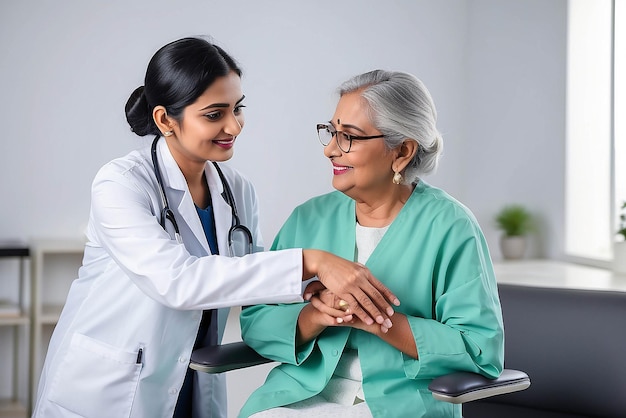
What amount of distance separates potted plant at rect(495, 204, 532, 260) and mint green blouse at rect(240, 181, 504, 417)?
1913 mm

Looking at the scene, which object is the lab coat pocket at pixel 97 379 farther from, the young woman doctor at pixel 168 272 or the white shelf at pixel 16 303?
the white shelf at pixel 16 303

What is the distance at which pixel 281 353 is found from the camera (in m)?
1.97

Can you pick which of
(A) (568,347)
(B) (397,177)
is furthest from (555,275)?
(B) (397,177)

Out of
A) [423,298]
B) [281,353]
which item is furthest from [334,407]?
[423,298]

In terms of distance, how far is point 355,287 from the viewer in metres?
1.72

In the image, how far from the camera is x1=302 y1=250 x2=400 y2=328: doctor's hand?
172 centimetres

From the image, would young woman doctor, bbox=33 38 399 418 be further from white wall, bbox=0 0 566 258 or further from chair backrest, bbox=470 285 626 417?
white wall, bbox=0 0 566 258

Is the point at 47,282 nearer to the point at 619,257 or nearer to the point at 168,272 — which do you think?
the point at 168,272

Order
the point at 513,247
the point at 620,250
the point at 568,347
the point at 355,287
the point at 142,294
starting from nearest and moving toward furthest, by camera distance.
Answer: the point at 355,287 < the point at 142,294 < the point at 568,347 < the point at 620,250 < the point at 513,247

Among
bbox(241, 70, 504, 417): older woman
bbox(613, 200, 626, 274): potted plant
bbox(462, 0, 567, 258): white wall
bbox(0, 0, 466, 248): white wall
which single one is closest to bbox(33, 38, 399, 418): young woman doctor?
bbox(241, 70, 504, 417): older woman

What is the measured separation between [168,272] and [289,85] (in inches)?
96.1

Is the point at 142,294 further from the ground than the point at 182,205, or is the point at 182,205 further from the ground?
the point at 182,205

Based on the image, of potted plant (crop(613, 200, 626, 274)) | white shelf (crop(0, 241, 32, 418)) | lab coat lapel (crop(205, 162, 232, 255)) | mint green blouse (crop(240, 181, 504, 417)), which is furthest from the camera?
white shelf (crop(0, 241, 32, 418))

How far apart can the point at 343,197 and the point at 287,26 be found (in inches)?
85.4
